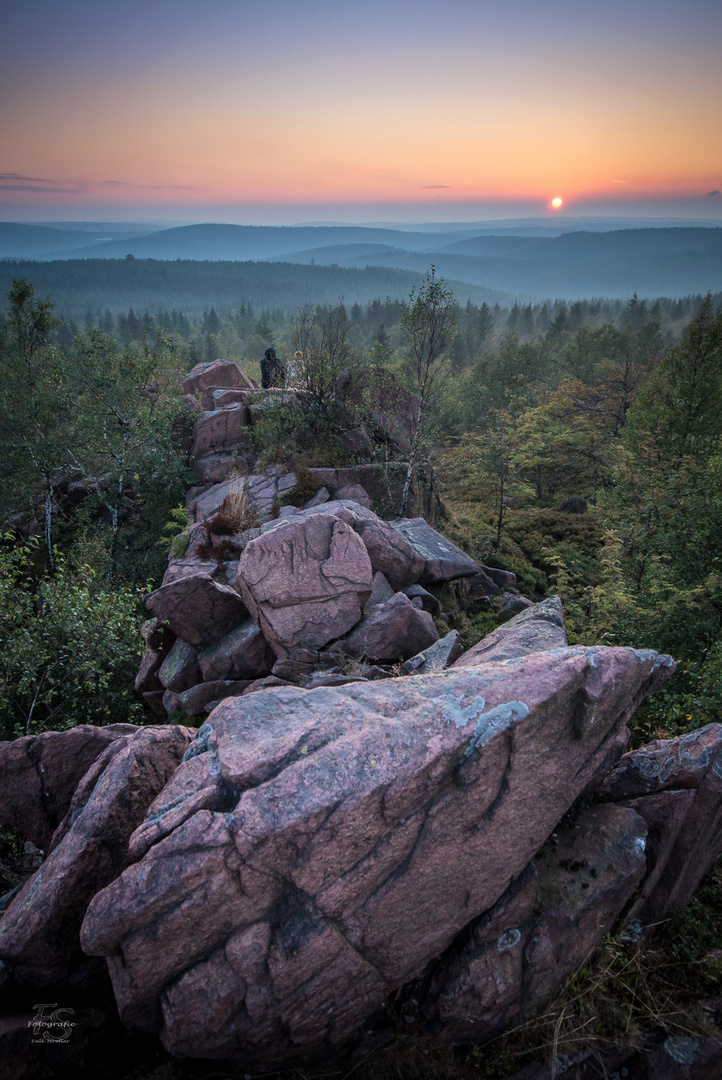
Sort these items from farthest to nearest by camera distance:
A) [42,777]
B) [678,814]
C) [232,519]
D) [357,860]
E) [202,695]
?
[232,519] → [202,695] → [42,777] → [678,814] → [357,860]

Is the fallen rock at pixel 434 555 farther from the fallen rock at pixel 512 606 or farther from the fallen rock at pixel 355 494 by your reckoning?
the fallen rock at pixel 355 494

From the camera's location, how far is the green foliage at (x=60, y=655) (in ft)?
41.4

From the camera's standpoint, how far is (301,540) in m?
13.9

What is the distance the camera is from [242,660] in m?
13.7

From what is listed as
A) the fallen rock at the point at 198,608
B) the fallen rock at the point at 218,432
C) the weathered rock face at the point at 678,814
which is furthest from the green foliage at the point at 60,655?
the fallen rock at the point at 218,432

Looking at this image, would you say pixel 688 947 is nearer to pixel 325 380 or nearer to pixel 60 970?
pixel 60 970

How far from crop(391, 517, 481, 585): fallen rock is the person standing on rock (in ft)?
45.1

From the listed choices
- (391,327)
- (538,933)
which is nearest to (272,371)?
(538,933)

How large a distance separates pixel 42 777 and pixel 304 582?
6.81 meters

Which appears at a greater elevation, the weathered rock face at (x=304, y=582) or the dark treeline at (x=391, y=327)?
the dark treeline at (x=391, y=327)

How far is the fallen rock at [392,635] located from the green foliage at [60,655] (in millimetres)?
6027

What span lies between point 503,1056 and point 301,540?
10415 millimetres

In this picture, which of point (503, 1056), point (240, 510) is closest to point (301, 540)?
point (240, 510)

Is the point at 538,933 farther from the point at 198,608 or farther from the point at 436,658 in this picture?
the point at 198,608
